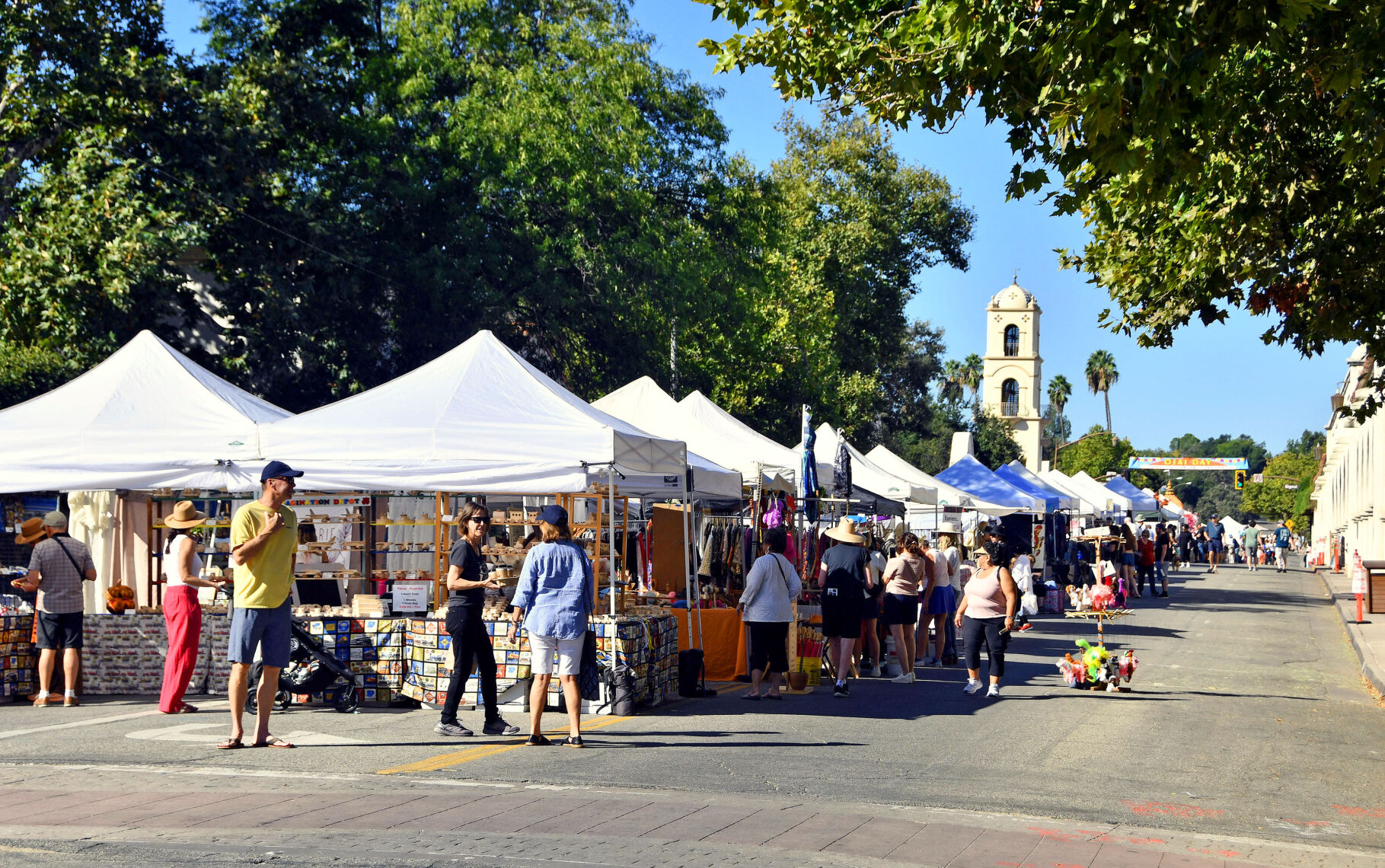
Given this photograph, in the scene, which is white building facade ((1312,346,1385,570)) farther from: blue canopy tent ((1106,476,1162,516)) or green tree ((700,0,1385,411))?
blue canopy tent ((1106,476,1162,516))

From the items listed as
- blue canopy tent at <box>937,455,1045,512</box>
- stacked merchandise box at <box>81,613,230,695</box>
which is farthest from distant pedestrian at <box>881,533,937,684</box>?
blue canopy tent at <box>937,455,1045,512</box>

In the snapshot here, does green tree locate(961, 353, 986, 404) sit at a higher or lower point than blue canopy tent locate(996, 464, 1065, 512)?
higher

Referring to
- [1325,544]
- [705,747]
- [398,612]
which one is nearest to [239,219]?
[398,612]

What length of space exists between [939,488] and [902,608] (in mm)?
9555

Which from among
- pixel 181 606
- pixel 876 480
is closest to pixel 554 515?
pixel 181 606

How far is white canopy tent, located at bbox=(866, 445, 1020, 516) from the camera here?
923 inches

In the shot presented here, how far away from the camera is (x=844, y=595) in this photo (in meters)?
13.4

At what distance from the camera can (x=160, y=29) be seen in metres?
25.8

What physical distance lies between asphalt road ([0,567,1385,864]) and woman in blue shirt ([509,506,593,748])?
42cm

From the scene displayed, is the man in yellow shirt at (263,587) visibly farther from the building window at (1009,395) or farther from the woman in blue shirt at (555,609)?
the building window at (1009,395)

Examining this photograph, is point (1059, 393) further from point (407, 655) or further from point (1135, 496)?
point (407, 655)

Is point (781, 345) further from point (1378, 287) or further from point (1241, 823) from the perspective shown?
point (1241, 823)

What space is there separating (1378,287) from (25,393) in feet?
78.6

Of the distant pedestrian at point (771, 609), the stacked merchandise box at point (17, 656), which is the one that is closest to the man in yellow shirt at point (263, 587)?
the stacked merchandise box at point (17, 656)
